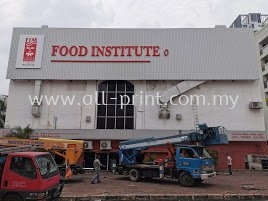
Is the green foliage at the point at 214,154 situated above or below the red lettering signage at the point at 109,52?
below

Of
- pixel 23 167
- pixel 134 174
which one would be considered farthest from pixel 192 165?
pixel 23 167

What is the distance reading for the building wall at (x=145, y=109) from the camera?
3012 cm

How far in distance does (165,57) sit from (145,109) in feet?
19.5

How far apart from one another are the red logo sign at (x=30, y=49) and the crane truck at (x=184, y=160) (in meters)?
18.2

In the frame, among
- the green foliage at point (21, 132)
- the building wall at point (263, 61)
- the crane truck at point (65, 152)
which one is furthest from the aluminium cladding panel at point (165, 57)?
the crane truck at point (65, 152)

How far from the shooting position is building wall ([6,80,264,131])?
30.1 m

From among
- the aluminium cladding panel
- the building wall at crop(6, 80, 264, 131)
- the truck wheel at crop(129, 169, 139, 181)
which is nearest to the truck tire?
the truck wheel at crop(129, 169, 139, 181)

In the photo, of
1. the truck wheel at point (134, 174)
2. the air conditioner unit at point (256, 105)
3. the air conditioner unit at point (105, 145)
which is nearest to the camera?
Result: the truck wheel at point (134, 174)

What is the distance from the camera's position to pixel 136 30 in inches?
1275

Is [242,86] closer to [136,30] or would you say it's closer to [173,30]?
[173,30]

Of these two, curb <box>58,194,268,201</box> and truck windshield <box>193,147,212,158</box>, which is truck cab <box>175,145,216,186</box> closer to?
truck windshield <box>193,147,212,158</box>

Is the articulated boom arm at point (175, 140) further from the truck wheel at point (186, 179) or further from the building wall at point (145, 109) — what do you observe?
the building wall at point (145, 109)

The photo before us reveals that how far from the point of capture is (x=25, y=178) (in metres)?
9.45

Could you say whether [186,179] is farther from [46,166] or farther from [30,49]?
[30,49]
